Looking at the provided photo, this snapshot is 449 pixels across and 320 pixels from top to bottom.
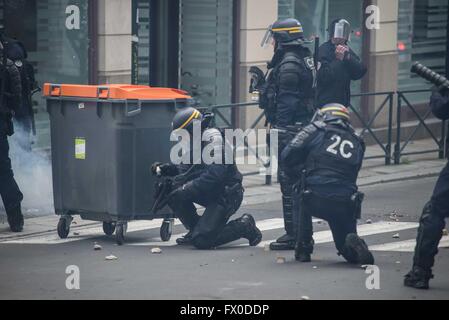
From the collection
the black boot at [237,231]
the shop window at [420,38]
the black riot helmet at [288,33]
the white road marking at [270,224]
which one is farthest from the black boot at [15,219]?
the shop window at [420,38]

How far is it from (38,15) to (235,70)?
3664 mm

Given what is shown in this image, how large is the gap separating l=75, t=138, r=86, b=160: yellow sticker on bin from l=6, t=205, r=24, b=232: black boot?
97 cm

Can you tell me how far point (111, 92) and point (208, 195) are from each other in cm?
135

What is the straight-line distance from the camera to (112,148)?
12008 millimetres

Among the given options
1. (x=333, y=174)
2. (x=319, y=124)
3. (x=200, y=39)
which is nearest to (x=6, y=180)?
(x=319, y=124)

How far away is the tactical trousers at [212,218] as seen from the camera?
38.8ft

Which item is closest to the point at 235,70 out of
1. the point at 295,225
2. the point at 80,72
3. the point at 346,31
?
the point at 80,72

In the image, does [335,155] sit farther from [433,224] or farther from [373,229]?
[373,229]

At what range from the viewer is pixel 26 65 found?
43.5 feet

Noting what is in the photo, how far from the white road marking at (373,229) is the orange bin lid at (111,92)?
1.77 metres

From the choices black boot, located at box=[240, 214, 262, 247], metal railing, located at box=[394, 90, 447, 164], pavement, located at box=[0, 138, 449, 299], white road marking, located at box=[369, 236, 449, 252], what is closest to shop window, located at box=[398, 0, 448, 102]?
metal railing, located at box=[394, 90, 447, 164]

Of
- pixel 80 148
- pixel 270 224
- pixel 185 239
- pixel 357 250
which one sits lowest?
pixel 270 224

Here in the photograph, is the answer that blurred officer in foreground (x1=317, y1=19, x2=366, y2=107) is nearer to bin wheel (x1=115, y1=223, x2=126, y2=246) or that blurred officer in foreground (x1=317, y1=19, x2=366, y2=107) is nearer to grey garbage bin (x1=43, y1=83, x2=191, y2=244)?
grey garbage bin (x1=43, y1=83, x2=191, y2=244)

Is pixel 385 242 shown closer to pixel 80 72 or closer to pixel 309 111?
pixel 309 111
